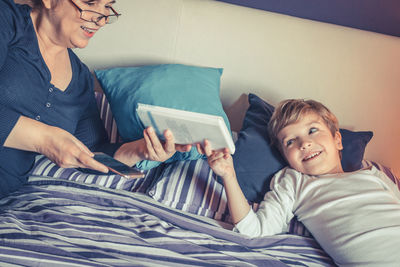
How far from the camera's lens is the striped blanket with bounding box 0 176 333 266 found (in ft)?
3.32

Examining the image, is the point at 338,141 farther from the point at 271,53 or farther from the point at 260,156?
the point at 271,53

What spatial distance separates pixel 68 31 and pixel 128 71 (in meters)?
0.44

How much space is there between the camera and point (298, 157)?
1363 millimetres

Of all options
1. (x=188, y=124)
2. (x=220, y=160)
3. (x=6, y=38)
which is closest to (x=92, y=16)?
(x=6, y=38)

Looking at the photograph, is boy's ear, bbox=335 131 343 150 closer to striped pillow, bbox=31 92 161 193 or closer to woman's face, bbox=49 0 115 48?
striped pillow, bbox=31 92 161 193

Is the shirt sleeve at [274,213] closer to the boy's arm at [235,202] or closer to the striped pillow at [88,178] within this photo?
the boy's arm at [235,202]

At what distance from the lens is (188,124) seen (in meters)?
0.97

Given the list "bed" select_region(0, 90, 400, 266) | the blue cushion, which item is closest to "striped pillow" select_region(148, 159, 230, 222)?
"bed" select_region(0, 90, 400, 266)

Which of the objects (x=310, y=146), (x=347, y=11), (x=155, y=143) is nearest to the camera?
(x=155, y=143)

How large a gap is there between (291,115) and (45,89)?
0.92 metres

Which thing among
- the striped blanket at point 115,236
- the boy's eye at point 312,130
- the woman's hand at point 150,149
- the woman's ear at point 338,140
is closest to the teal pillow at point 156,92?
the woman's hand at point 150,149

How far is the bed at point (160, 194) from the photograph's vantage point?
1.06 metres

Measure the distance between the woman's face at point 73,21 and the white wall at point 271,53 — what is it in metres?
0.59

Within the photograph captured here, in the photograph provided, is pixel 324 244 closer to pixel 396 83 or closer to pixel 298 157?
pixel 298 157
